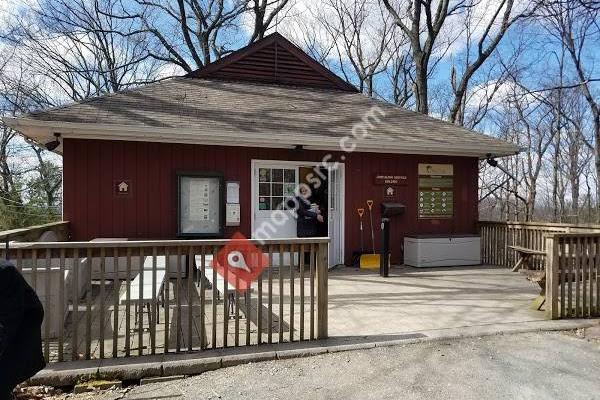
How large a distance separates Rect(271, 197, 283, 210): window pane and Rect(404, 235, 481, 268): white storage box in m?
2.66

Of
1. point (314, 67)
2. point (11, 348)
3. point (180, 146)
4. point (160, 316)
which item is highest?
point (314, 67)

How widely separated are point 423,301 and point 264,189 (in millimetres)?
3808

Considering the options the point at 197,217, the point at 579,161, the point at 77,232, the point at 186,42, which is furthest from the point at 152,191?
the point at 579,161

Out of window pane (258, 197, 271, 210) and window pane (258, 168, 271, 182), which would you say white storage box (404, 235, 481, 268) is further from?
window pane (258, 168, 271, 182)

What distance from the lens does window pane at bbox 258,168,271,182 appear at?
8396 millimetres

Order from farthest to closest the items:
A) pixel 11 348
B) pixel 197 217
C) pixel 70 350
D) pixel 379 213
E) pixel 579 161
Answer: pixel 579 161
pixel 379 213
pixel 197 217
pixel 70 350
pixel 11 348

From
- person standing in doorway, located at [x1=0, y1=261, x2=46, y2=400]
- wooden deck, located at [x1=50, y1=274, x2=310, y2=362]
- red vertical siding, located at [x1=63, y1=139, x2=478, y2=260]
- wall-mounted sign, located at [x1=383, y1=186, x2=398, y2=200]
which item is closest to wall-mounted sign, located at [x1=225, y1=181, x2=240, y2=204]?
red vertical siding, located at [x1=63, y1=139, x2=478, y2=260]

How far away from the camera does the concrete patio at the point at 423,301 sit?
468 cm

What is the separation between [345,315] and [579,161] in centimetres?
2651

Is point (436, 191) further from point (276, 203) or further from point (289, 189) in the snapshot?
point (276, 203)

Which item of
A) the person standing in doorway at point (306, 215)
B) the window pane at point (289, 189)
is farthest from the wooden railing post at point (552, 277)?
the window pane at point (289, 189)

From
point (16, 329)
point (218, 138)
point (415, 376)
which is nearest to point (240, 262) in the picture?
point (415, 376)

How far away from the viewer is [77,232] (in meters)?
7.45

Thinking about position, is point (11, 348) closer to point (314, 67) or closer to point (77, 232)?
point (77, 232)
